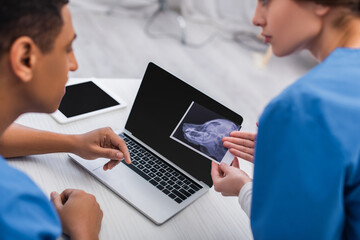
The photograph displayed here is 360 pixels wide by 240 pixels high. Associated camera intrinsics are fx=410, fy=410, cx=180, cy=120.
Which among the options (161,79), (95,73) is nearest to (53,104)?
(161,79)

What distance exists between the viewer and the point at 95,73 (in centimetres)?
283

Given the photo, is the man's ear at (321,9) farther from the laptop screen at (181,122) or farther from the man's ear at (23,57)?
the man's ear at (23,57)

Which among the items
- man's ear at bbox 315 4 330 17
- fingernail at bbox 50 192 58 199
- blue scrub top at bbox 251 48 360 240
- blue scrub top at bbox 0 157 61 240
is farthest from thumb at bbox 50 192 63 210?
man's ear at bbox 315 4 330 17

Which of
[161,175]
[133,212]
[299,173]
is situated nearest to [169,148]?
[161,175]

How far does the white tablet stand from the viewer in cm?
125

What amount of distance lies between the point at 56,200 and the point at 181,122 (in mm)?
371

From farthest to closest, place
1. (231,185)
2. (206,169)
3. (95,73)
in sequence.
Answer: (95,73)
(206,169)
(231,185)

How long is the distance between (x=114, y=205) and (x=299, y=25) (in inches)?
23.0

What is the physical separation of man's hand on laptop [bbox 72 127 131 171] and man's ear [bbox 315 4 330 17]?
22.6 inches

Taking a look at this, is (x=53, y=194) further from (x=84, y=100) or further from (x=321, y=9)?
(x=321, y=9)

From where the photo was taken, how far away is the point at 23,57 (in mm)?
712

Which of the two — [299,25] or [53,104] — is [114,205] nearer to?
[53,104]

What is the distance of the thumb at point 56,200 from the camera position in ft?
3.06

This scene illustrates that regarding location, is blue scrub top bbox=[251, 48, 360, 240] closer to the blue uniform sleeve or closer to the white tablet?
the blue uniform sleeve
